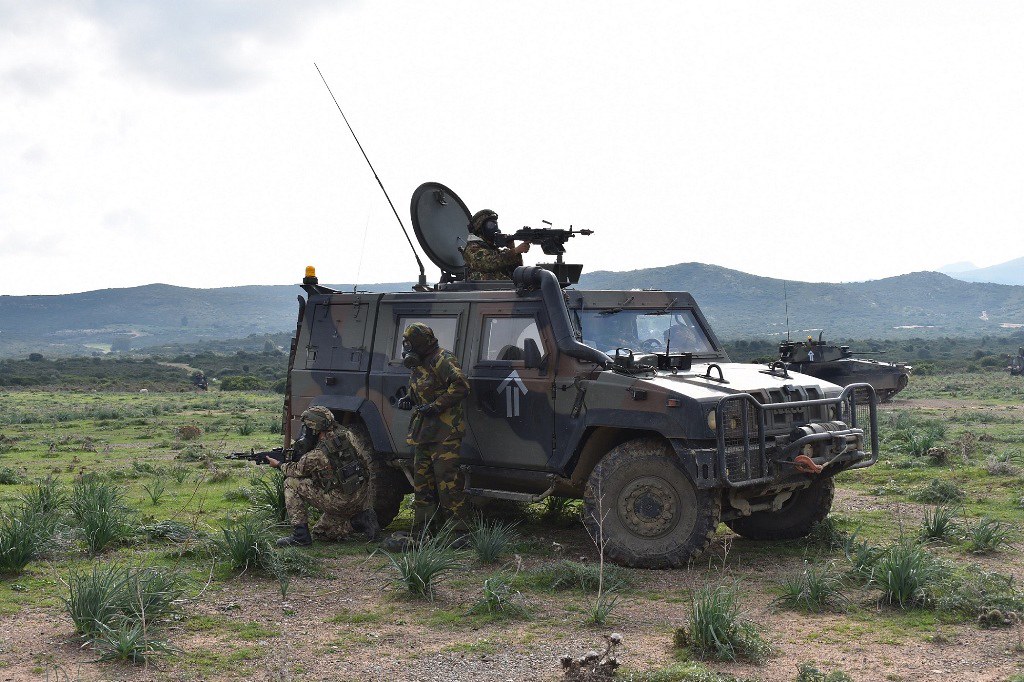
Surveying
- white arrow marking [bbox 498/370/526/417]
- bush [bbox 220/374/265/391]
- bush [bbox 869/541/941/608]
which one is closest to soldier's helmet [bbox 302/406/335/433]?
white arrow marking [bbox 498/370/526/417]

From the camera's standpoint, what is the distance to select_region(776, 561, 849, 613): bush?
6691mm

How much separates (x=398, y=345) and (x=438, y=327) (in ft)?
1.62

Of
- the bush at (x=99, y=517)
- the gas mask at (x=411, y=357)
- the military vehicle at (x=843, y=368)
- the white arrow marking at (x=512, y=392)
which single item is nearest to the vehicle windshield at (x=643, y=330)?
the white arrow marking at (x=512, y=392)

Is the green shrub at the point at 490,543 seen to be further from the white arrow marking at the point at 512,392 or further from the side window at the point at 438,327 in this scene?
the side window at the point at 438,327

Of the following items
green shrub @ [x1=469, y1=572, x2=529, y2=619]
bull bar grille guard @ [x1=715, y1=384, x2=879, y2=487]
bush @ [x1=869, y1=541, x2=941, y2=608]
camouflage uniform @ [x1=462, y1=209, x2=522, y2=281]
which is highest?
camouflage uniform @ [x1=462, y1=209, x2=522, y2=281]

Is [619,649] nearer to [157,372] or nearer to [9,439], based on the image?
[9,439]

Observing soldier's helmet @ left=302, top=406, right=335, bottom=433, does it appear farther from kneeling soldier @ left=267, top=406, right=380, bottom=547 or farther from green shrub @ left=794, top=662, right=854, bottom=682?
green shrub @ left=794, top=662, right=854, bottom=682

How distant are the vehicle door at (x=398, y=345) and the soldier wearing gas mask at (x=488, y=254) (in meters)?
0.82

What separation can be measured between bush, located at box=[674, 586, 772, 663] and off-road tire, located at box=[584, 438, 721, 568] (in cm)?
161

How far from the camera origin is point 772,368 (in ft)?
29.0

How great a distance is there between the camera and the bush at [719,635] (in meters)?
5.70

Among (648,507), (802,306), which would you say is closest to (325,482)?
(648,507)

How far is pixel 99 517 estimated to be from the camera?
8.75 meters

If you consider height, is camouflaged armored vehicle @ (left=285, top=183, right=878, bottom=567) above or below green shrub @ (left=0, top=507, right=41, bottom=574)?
above
